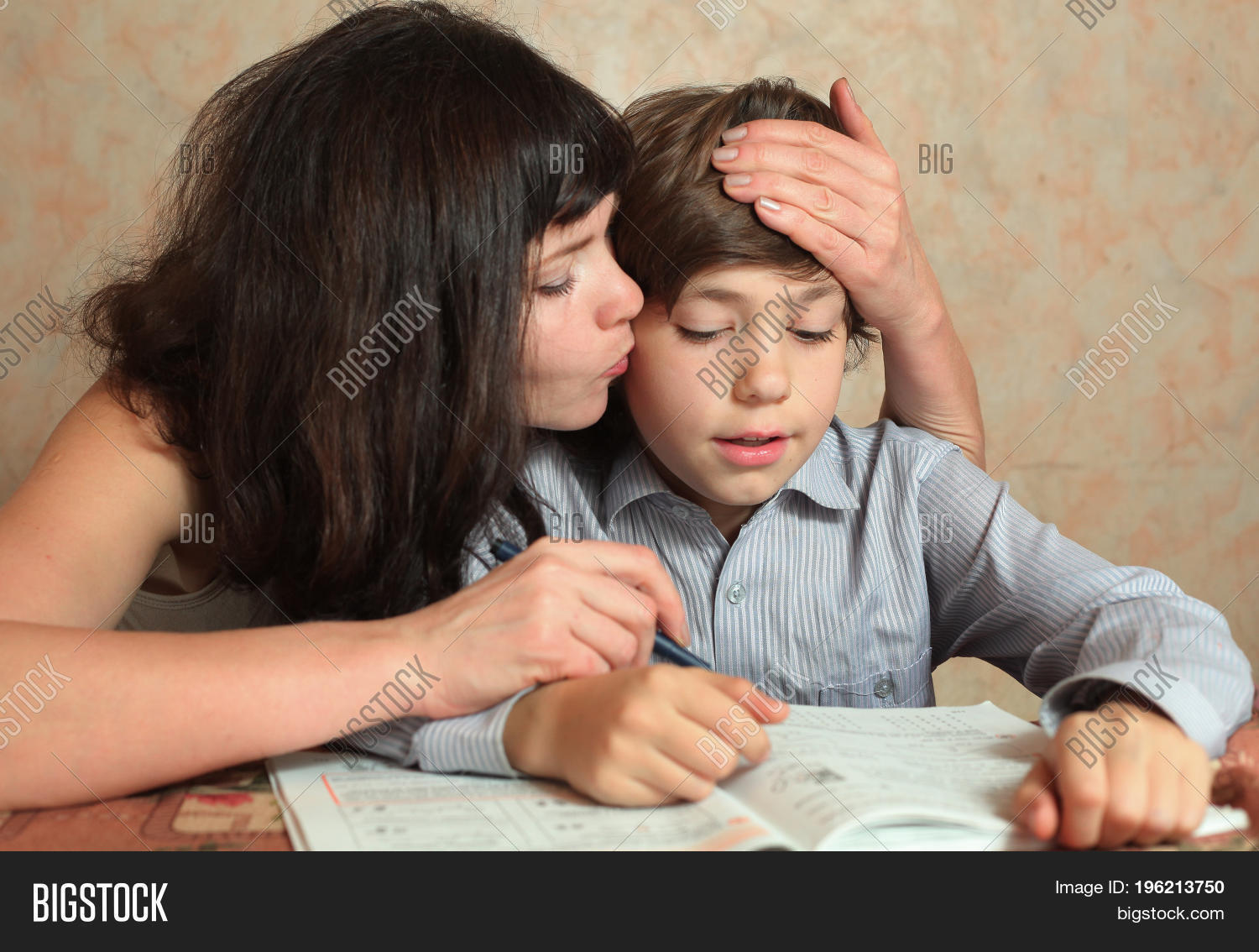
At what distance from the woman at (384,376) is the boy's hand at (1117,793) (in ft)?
1.09

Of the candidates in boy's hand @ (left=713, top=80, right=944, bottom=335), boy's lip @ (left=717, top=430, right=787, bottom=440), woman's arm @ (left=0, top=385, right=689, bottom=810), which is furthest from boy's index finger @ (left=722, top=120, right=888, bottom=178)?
woman's arm @ (left=0, top=385, right=689, bottom=810)

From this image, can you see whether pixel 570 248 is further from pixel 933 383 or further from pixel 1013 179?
pixel 1013 179

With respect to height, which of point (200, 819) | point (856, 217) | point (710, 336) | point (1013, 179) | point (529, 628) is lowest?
point (200, 819)

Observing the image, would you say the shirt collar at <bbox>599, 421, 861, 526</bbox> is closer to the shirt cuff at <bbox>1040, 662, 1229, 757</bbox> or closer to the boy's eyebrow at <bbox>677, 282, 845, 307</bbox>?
the boy's eyebrow at <bbox>677, 282, 845, 307</bbox>

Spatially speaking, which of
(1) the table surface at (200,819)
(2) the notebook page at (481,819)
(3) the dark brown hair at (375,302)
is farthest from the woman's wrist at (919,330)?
(2) the notebook page at (481,819)

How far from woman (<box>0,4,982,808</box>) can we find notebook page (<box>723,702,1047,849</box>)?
0.17m

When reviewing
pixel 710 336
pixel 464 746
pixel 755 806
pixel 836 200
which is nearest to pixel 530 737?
pixel 464 746

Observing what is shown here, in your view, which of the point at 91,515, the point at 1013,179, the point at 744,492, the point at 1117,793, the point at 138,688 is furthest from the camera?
the point at 1013,179

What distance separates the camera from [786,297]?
118 centimetres

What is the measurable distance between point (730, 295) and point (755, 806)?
0.57 m

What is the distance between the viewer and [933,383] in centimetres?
138

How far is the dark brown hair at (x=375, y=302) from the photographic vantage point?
1.03 metres

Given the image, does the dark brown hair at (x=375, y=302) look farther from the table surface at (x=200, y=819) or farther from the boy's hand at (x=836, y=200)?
the table surface at (x=200, y=819)
